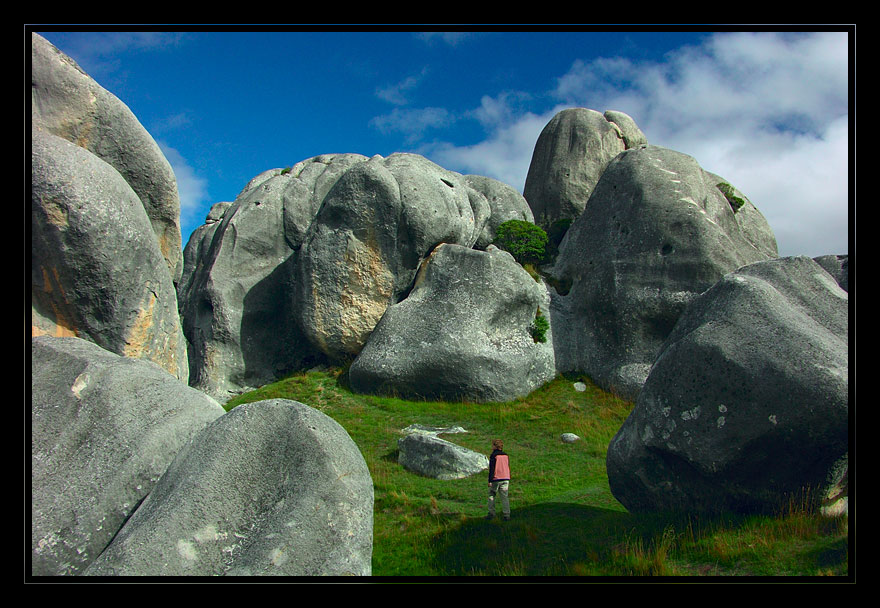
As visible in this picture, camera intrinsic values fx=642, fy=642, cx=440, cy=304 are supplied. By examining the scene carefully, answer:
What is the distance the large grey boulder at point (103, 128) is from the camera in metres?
9.32

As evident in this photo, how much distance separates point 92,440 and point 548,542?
16.8ft

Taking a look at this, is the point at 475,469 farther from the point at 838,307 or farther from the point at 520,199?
the point at 520,199

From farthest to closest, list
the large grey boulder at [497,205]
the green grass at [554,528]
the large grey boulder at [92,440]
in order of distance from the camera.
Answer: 1. the large grey boulder at [497,205]
2. the green grass at [554,528]
3. the large grey boulder at [92,440]

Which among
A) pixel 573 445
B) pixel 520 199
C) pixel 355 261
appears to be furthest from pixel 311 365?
pixel 520 199

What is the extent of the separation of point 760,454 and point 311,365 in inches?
642

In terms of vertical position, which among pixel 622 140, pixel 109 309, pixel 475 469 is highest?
pixel 622 140

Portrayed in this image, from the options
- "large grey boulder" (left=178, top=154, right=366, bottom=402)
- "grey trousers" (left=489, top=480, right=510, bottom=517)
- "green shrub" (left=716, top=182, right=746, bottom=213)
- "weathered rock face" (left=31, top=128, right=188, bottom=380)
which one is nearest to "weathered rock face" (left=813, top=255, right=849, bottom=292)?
"grey trousers" (left=489, top=480, right=510, bottom=517)

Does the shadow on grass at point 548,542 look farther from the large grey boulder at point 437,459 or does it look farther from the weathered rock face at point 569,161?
the weathered rock face at point 569,161

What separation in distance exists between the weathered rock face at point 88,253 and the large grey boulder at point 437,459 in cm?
489

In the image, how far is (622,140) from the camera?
1225 inches

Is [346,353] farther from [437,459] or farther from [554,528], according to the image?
[554,528]

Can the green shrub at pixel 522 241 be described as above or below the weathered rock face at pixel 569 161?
below

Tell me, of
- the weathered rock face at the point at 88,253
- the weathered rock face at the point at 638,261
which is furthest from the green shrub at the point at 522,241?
the weathered rock face at the point at 88,253
